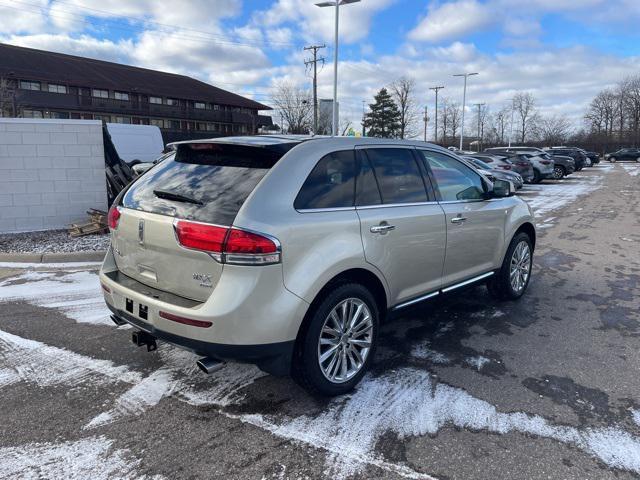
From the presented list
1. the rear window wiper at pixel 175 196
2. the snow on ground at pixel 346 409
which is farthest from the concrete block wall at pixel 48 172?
the rear window wiper at pixel 175 196

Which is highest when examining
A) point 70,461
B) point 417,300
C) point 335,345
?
point 417,300

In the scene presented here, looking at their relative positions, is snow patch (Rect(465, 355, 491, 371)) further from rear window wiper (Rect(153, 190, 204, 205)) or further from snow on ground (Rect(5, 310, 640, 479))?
rear window wiper (Rect(153, 190, 204, 205))

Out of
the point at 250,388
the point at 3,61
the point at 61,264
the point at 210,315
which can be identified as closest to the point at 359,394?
the point at 250,388

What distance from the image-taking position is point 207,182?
3059mm

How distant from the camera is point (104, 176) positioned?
8.88 meters

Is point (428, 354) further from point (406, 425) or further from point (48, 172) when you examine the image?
point (48, 172)

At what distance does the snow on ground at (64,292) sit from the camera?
16.0ft

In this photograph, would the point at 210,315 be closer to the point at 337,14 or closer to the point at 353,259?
the point at 353,259

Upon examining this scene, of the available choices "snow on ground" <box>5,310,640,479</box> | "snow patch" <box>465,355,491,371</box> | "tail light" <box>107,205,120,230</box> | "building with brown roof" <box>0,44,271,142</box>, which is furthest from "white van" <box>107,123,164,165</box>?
"building with brown roof" <box>0,44,271,142</box>

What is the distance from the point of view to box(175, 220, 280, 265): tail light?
8.72 ft

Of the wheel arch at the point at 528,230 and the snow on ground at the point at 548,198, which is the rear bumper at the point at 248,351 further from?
the snow on ground at the point at 548,198

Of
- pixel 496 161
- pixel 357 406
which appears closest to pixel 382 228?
pixel 357 406

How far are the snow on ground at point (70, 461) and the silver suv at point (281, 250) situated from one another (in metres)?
0.67

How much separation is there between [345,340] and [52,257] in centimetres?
554
